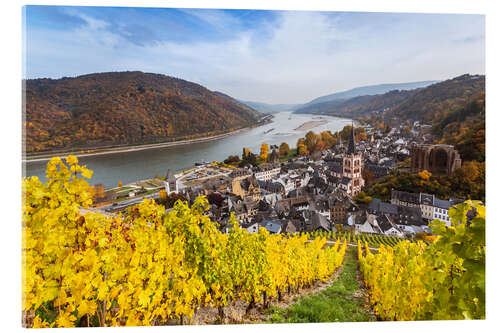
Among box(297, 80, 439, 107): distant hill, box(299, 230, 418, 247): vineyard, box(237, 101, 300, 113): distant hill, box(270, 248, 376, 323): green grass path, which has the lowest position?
box(270, 248, 376, 323): green grass path

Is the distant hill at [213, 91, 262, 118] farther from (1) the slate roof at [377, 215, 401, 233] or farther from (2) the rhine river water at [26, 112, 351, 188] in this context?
(1) the slate roof at [377, 215, 401, 233]

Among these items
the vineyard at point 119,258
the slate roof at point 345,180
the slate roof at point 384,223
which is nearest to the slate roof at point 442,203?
the slate roof at point 384,223

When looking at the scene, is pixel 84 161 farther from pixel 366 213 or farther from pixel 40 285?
pixel 366 213

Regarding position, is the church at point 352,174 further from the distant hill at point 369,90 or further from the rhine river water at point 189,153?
the distant hill at point 369,90

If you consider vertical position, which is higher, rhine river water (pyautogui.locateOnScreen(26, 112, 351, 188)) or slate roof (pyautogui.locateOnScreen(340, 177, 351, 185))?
rhine river water (pyautogui.locateOnScreen(26, 112, 351, 188))

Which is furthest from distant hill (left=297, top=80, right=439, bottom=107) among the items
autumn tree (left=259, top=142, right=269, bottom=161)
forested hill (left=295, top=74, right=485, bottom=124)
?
autumn tree (left=259, top=142, right=269, bottom=161)

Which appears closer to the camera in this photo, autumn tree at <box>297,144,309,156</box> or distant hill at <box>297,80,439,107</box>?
distant hill at <box>297,80,439,107</box>

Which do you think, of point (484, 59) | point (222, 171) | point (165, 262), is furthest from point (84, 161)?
point (484, 59)
